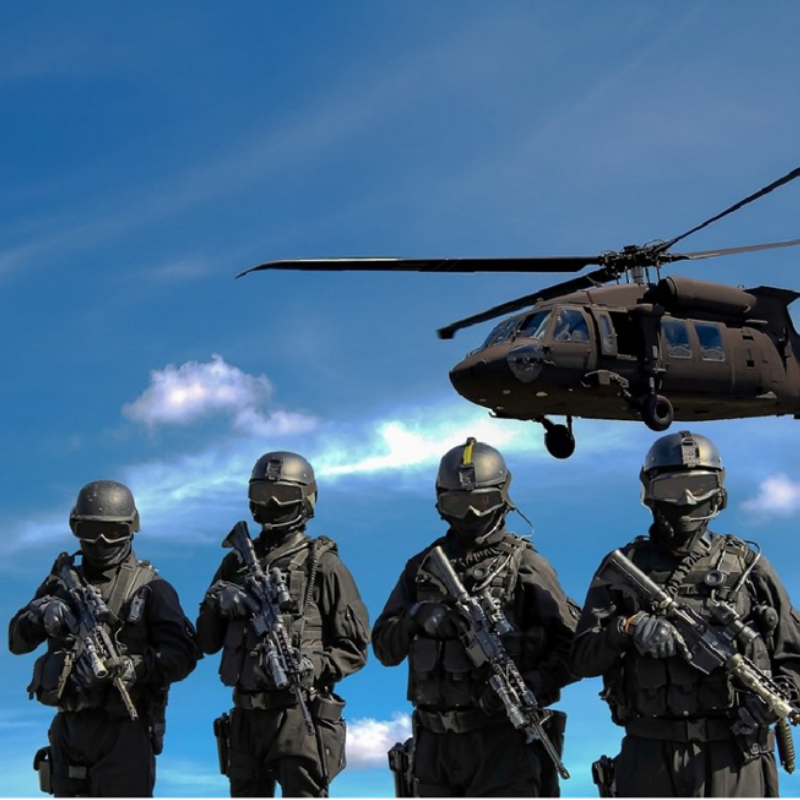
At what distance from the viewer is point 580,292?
2756 centimetres

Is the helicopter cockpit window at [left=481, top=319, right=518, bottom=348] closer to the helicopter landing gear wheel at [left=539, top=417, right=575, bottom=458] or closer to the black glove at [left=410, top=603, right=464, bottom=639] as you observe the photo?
the helicopter landing gear wheel at [left=539, top=417, right=575, bottom=458]

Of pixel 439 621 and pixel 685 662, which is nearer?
pixel 685 662

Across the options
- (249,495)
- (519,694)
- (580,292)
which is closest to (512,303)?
(580,292)

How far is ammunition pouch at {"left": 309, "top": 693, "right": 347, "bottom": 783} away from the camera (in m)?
10.2

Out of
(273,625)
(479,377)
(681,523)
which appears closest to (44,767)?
(273,625)

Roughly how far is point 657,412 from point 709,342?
255 cm

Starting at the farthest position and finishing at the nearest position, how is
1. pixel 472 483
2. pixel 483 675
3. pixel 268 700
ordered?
1. pixel 268 700
2. pixel 472 483
3. pixel 483 675

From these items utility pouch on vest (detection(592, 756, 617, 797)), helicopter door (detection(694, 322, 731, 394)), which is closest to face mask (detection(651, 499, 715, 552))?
utility pouch on vest (detection(592, 756, 617, 797))

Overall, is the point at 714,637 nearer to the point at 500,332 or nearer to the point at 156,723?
the point at 156,723

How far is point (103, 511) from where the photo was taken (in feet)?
35.8

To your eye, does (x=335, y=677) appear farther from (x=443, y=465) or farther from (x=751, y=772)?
(x=751, y=772)

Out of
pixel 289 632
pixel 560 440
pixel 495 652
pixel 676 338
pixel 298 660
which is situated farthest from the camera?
pixel 560 440

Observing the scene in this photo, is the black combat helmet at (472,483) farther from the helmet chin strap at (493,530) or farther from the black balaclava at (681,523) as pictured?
the black balaclava at (681,523)

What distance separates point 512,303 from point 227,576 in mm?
20116
